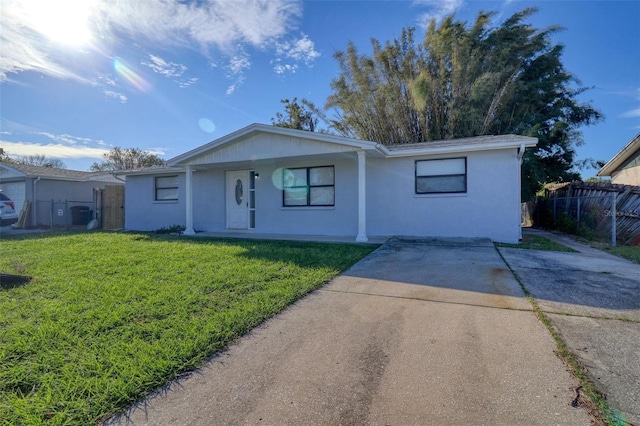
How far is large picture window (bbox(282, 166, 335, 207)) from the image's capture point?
400 inches

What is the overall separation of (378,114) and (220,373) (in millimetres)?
14888

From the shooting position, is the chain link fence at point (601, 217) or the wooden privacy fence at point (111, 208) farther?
the wooden privacy fence at point (111, 208)

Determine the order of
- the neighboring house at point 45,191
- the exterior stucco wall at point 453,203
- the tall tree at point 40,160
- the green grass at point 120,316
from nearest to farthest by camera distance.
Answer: the green grass at point 120,316 → the exterior stucco wall at point 453,203 → the neighboring house at point 45,191 → the tall tree at point 40,160

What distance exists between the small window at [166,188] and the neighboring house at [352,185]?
495 mm

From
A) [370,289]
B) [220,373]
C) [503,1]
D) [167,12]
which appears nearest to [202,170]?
[167,12]

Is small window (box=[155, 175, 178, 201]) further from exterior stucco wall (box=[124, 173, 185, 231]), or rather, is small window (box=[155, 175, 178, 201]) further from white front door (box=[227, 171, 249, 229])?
white front door (box=[227, 171, 249, 229])

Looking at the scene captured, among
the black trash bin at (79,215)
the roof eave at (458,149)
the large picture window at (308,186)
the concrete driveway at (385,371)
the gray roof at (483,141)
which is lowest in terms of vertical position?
the concrete driveway at (385,371)

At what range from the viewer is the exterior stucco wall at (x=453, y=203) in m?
8.35

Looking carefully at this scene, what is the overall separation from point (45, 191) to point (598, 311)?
71.0 ft

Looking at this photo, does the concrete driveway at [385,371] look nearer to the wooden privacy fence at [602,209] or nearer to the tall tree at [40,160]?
the wooden privacy fence at [602,209]

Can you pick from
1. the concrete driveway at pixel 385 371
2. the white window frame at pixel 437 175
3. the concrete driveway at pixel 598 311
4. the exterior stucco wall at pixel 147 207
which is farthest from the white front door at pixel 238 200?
the concrete driveway at pixel 598 311

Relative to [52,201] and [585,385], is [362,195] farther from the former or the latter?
[52,201]

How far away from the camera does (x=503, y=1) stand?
12758 mm

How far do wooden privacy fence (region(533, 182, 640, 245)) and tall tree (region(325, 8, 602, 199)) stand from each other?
246 centimetres
